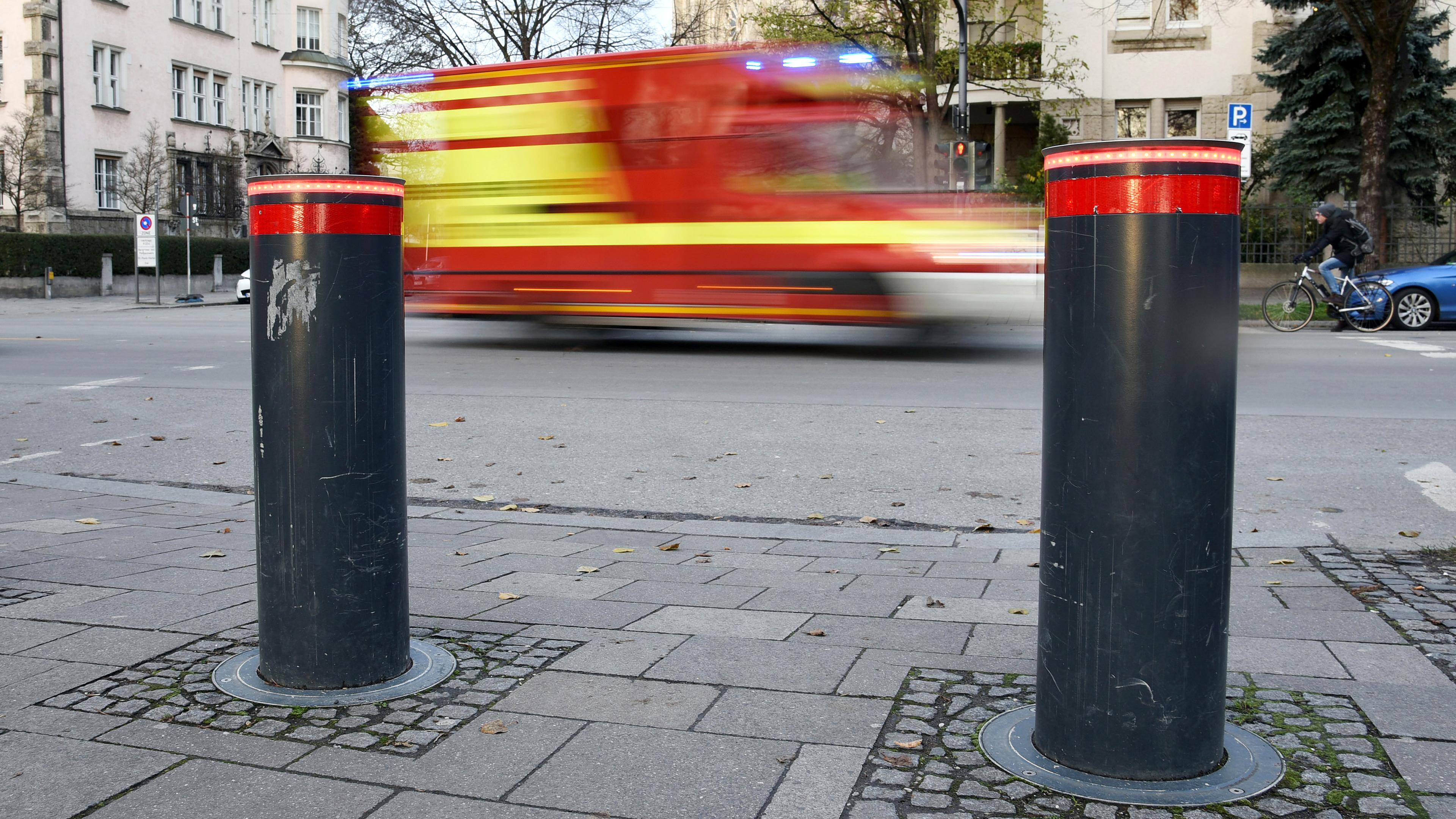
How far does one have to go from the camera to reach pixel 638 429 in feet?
28.7

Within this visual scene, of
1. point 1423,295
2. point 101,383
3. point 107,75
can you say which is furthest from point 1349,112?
point 107,75

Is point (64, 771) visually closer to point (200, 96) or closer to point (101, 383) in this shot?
point (101, 383)

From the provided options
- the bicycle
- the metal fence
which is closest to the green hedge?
the metal fence

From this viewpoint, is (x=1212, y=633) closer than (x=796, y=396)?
Yes

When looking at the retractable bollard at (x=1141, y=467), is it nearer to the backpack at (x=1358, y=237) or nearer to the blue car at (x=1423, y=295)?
the backpack at (x=1358, y=237)

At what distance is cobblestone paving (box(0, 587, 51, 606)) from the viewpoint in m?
4.36

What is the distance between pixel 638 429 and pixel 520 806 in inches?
240

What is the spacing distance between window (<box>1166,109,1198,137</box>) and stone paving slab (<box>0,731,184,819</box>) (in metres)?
35.2

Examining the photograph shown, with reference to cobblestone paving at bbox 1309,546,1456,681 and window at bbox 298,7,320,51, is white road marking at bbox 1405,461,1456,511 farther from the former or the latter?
window at bbox 298,7,320,51

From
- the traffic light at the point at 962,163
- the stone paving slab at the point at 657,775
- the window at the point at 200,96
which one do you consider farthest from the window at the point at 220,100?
the stone paving slab at the point at 657,775

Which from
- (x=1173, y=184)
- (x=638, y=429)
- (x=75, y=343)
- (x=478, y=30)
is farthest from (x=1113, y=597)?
(x=478, y=30)

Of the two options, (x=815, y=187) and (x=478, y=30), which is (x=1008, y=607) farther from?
(x=478, y=30)

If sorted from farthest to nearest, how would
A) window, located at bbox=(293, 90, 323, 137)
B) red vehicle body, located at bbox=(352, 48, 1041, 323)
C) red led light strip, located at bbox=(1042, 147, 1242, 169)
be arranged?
window, located at bbox=(293, 90, 323, 137) → red vehicle body, located at bbox=(352, 48, 1041, 323) → red led light strip, located at bbox=(1042, 147, 1242, 169)

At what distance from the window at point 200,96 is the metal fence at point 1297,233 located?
36022 mm
